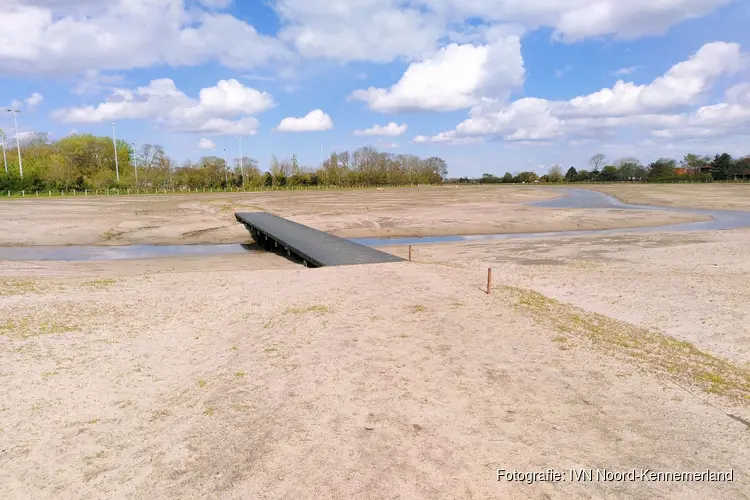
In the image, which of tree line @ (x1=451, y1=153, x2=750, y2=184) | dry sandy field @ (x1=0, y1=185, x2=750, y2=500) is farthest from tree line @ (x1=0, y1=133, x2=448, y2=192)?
dry sandy field @ (x1=0, y1=185, x2=750, y2=500)

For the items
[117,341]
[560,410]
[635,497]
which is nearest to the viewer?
[635,497]

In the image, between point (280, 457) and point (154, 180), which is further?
point (154, 180)

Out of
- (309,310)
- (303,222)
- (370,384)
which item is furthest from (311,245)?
(303,222)

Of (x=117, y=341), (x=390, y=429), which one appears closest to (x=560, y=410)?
(x=390, y=429)

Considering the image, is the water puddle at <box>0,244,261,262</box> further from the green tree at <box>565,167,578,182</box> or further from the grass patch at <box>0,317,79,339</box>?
the green tree at <box>565,167,578,182</box>

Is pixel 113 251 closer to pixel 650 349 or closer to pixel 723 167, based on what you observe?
pixel 650 349

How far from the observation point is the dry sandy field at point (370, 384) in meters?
3.49

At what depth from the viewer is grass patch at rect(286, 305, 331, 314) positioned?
7.82 m

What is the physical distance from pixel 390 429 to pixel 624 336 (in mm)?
4525

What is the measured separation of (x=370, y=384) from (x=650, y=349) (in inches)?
160

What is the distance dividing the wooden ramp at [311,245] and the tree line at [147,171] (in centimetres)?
5134

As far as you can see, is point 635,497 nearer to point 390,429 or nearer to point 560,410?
point 560,410

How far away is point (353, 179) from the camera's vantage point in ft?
285

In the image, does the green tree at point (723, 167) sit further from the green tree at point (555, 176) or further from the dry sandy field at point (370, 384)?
the dry sandy field at point (370, 384)
